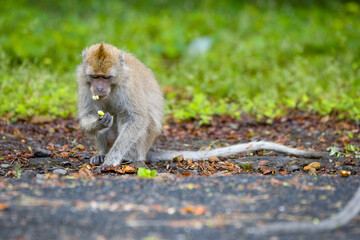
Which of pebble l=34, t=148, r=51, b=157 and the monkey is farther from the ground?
the monkey

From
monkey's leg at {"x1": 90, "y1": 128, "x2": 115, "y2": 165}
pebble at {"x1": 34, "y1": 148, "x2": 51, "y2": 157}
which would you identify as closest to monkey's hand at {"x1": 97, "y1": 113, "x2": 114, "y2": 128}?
monkey's leg at {"x1": 90, "y1": 128, "x2": 115, "y2": 165}

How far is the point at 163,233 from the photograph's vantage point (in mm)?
3654

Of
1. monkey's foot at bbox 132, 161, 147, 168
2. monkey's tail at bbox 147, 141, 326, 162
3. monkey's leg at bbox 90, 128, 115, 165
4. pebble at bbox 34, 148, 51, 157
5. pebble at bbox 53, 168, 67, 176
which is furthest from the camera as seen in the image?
monkey's leg at bbox 90, 128, 115, 165

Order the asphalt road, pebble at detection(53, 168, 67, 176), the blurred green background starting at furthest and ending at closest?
the blurred green background, pebble at detection(53, 168, 67, 176), the asphalt road

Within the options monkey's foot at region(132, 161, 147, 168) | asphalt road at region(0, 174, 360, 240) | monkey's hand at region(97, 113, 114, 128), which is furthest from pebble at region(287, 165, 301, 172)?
monkey's hand at region(97, 113, 114, 128)

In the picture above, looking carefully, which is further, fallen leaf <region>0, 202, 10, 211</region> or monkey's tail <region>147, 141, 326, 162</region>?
monkey's tail <region>147, 141, 326, 162</region>

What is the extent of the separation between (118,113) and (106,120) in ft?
1.47

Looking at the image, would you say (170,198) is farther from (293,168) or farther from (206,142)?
(206,142)

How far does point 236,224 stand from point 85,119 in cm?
346

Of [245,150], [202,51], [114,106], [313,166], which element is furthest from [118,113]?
[202,51]

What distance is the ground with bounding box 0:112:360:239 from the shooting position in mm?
3723

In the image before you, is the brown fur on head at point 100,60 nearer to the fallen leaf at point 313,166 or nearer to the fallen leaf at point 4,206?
the fallen leaf at point 4,206

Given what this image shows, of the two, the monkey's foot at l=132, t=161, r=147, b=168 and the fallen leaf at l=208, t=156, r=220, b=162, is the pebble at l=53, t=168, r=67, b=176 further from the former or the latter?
the fallen leaf at l=208, t=156, r=220, b=162

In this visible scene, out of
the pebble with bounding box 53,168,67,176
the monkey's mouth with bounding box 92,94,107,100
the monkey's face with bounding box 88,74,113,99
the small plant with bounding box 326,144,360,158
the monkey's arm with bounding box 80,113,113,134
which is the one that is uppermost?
the monkey's face with bounding box 88,74,113,99
